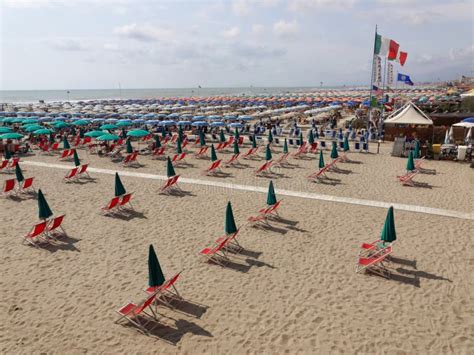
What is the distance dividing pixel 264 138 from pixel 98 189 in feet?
46.4

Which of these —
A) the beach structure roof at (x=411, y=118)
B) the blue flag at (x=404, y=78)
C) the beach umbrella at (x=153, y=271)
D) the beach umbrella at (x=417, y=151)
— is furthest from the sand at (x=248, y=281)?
the blue flag at (x=404, y=78)

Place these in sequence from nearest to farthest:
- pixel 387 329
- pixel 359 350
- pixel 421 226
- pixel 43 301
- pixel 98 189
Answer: pixel 359 350, pixel 387 329, pixel 43 301, pixel 421 226, pixel 98 189

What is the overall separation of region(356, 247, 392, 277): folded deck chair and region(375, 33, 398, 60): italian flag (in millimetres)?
18444

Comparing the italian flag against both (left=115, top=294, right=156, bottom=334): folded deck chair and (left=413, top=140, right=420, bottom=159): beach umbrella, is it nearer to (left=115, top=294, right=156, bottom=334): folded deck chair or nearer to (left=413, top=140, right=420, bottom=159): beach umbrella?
(left=413, top=140, right=420, bottom=159): beach umbrella

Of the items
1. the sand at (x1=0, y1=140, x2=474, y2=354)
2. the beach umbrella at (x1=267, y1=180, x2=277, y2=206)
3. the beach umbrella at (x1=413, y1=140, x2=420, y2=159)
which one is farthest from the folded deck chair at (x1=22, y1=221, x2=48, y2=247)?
the beach umbrella at (x1=413, y1=140, x2=420, y2=159)

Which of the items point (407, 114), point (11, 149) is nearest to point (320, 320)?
point (407, 114)

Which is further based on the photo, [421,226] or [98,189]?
[98,189]

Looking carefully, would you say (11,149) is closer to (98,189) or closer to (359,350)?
(98,189)

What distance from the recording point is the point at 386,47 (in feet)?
71.5

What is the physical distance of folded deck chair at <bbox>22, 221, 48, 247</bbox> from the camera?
28.1 ft

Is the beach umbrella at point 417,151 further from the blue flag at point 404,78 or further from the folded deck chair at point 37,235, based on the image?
the folded deck chair at point 37,235

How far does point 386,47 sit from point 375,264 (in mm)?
19015

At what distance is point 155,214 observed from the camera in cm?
1064

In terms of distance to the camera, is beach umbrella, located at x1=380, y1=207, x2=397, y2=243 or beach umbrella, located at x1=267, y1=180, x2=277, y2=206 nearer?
beach umbrella, located at x1=380, y1=207, x2=397, y2=243
